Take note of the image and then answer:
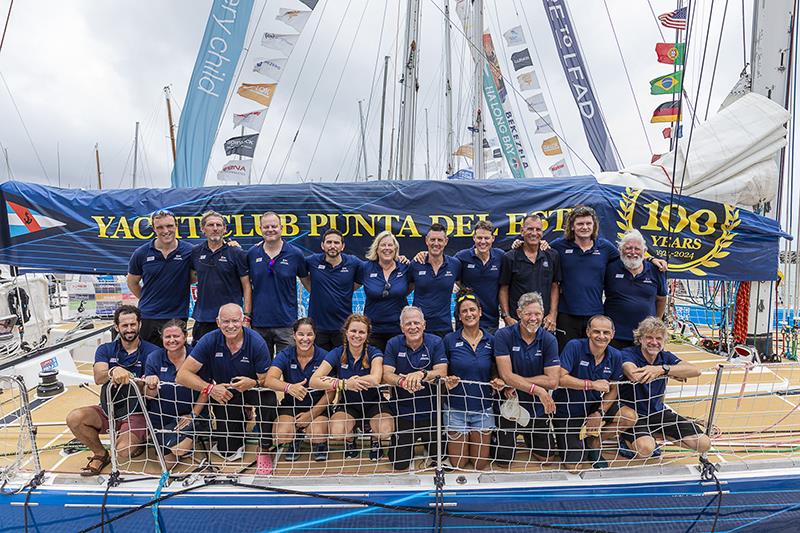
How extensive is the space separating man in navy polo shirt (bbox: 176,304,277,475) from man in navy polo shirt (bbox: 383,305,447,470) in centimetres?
90

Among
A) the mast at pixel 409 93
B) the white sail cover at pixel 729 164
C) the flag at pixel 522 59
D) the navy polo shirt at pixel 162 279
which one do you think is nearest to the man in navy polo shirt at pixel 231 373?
the navy polo shirt at pixel 162 279

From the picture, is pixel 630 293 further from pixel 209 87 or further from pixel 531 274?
pixel 209 87

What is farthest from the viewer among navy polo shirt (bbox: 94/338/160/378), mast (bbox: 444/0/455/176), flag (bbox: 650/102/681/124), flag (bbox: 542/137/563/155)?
mast (bbox: 444/0/455/176)

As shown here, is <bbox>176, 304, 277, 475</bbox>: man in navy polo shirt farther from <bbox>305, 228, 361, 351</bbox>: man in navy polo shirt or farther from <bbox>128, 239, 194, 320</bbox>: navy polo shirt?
<bbox>128, 239, 194, 320</bbox>: navy polo shirt

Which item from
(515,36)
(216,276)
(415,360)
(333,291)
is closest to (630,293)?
(415,360)

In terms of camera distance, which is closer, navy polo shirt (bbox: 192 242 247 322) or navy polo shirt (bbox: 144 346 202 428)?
navy polo shirt (bbox: 144 346 202 428)

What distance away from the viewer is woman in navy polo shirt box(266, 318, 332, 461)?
335 centimetres

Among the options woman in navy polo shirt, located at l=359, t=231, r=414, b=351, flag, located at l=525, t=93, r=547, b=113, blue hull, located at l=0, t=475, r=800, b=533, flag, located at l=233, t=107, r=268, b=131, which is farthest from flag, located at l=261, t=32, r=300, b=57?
flag, located at l=525, t=93, r=547, b=113

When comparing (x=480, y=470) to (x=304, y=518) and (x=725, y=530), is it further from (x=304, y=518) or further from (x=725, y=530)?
(x=725, y=530)

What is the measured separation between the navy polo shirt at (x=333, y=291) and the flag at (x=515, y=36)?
7.98 m

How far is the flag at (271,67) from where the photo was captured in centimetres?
597

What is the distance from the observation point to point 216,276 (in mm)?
4047

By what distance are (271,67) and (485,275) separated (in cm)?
408

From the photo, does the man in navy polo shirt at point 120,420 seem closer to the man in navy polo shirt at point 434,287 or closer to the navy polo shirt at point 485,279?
the man in navy polo shirt at point 434,287
